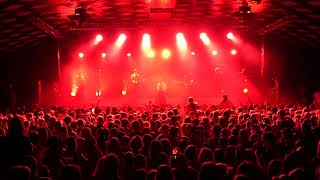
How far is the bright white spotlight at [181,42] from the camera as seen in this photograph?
34.1 metres

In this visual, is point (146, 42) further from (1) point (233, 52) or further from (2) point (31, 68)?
(2) point (31, 68)

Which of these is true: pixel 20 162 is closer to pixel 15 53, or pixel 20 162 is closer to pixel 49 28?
pixel 49 28

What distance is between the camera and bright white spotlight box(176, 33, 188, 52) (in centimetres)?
3412

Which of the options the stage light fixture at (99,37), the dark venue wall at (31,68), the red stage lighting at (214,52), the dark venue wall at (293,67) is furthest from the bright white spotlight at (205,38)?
the dark venue wall at (31,68)

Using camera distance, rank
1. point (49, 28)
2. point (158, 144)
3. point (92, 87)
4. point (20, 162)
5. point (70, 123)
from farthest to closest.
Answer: point (92, 87), point (49, 28), point (70, 123), point (158, 144), point (20, 162)

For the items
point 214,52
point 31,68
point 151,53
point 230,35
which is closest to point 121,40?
point 151,53

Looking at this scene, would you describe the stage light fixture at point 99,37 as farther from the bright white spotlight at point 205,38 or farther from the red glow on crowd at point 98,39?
the bright white spotlight at point 205,38

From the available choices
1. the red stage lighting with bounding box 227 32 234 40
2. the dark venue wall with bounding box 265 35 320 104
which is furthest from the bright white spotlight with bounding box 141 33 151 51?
the dark venue wall with bounding box 265 35 320 104

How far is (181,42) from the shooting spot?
3466 centimetres

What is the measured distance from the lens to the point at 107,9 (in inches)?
955

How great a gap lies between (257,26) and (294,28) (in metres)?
2.88

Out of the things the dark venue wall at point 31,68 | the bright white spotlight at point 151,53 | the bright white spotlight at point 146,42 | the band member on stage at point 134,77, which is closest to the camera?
the dark venue wall at point 31,68

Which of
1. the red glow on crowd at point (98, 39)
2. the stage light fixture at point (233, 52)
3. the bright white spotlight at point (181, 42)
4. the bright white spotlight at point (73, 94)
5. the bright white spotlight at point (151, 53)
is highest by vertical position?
the red glow on crowd at point (98, 39)

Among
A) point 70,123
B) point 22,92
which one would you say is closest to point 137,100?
point 22,92
